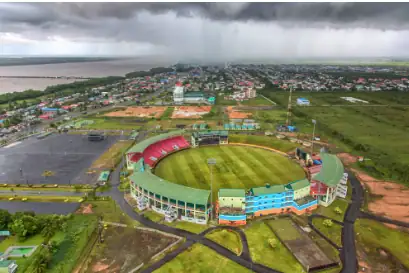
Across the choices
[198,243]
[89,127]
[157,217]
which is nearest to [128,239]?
[157,217]

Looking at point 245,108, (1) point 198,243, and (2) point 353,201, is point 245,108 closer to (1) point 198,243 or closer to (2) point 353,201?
(2) point 353,201

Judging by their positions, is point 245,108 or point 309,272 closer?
point 309,272

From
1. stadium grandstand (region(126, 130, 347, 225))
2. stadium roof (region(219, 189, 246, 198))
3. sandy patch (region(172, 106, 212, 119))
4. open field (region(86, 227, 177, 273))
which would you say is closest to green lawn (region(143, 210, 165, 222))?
stadium grandstand (region(126, 130, 347, 225))

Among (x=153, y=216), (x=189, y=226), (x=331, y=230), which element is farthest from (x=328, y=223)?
(x=153, y=216)

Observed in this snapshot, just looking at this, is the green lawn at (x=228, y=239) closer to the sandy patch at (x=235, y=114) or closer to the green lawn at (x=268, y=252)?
the green lawn at (x=268, y=252)

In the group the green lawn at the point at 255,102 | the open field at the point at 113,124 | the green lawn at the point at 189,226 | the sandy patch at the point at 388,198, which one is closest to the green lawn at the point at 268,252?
the green lawn at the point at 189,226
